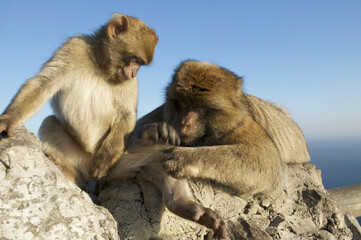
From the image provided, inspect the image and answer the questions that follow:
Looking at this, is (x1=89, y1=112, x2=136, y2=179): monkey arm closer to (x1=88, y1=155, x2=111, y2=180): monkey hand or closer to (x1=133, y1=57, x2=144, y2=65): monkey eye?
(x1=88, y1=155, x2=111, y2=180): monkey hand

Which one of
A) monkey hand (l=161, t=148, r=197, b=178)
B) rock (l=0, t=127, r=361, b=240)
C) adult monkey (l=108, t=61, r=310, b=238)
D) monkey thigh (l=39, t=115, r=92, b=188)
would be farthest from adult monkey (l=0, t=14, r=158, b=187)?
monkey hand (l=161, t=148, r=197, b=178)

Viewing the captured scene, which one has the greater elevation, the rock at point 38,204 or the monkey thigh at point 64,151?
the rock at point 38,204

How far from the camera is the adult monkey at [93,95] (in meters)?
3.04

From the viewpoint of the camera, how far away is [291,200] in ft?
11.2

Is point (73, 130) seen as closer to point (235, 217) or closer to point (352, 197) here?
point (235, 217)

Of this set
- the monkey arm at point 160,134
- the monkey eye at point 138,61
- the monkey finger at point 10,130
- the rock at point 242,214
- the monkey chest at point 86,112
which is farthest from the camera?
the monkey eye at point 138,61

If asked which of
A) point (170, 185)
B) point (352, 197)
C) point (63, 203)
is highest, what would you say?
point (63, 203)

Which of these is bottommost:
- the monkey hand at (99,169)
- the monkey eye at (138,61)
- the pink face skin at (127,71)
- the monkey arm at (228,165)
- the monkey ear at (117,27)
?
the monkey hand at (99,169)

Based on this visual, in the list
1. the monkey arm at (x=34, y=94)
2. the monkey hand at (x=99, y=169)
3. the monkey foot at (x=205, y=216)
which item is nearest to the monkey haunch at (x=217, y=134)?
the monkey foot at (x=205, y=216)

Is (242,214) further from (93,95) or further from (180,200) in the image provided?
(93,95)

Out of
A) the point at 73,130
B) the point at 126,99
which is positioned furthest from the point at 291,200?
the point at 73,130

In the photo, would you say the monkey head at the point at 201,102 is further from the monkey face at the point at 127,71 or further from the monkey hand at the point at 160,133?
the monkey face at the point at 127,71

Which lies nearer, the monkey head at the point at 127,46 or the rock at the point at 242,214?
the rock at the point at 242,214

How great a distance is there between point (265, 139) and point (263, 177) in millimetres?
450
